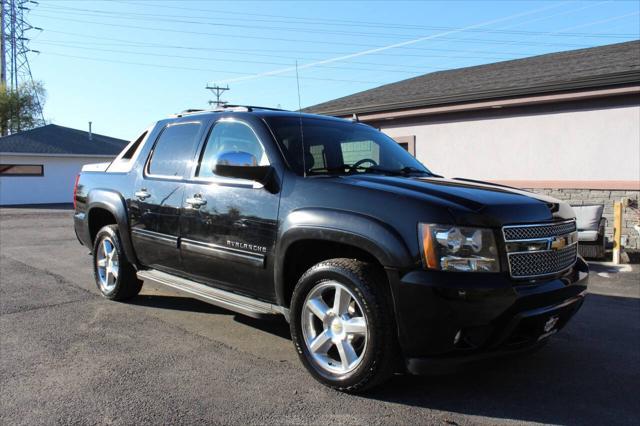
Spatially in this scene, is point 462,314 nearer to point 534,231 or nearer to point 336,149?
point 534,231

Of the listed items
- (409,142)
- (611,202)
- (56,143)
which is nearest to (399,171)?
(611,202)

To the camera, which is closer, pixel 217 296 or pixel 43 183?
pixel 217 296

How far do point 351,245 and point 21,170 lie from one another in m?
30.8

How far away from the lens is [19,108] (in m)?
51.8

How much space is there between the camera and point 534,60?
14.2 m

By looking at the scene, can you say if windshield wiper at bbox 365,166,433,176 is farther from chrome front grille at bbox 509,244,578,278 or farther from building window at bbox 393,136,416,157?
building window at bbox 393,136,416,157

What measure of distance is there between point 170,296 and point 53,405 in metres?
2.90

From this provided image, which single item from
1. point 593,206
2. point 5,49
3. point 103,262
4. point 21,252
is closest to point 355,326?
point 103,262

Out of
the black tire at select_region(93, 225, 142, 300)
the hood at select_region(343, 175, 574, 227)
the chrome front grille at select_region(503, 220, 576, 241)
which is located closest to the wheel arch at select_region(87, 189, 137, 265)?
the black tire at select_region(93, 225, 142, 300)

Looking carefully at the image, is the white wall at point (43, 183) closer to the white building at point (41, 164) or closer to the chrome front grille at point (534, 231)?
the white building at point (41, 164)

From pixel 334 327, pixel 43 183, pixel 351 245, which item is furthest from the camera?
pixel 43 183

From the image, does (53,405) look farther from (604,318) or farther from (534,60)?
(534,60)

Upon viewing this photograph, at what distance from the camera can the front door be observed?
3.97m

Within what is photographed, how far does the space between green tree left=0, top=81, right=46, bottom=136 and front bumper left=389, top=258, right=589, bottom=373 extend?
57.3 m
